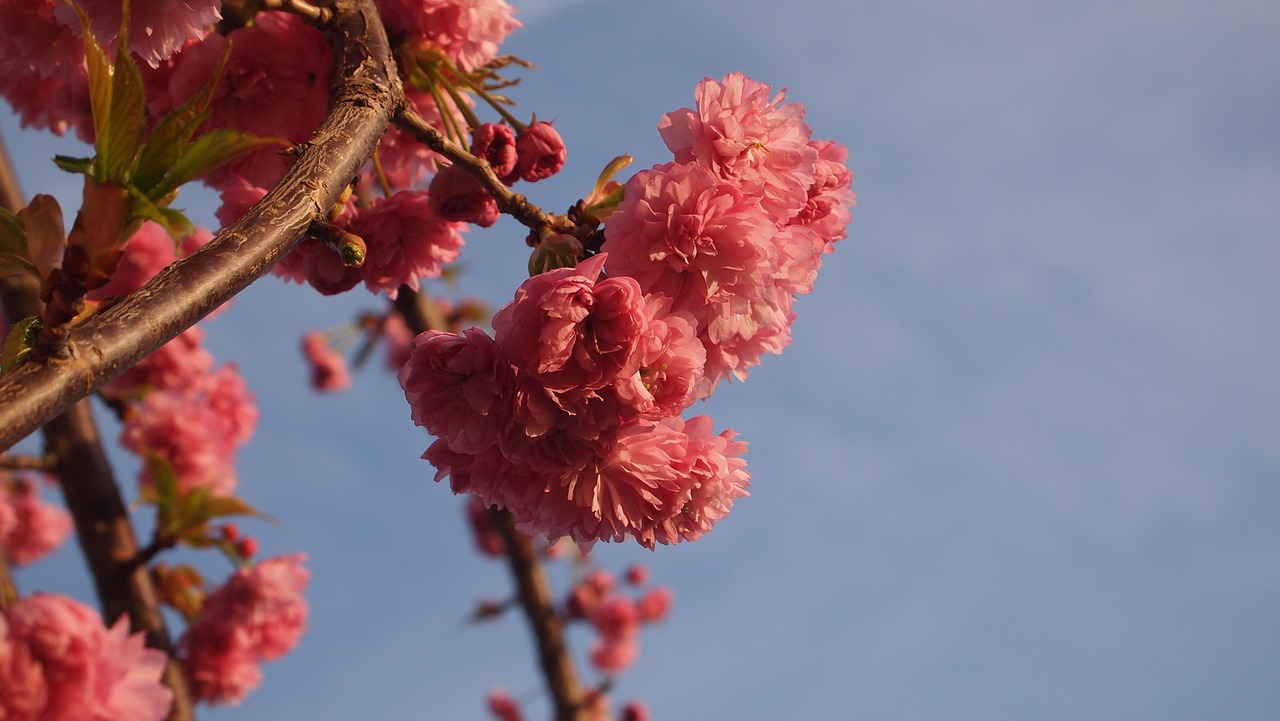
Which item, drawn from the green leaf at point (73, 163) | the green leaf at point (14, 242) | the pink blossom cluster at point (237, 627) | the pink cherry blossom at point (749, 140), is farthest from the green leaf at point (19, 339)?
the pink blossom cluster at point (237, 627)

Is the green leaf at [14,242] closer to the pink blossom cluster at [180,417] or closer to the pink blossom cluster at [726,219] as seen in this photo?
the pink blossom cluster at [726,219]

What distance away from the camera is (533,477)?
1247 mm

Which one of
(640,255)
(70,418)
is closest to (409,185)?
(640,255)

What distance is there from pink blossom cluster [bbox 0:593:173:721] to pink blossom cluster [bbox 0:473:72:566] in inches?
187

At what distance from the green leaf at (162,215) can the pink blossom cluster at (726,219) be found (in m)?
0.51

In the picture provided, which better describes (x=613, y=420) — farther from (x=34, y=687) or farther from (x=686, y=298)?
(x=34, y=687)

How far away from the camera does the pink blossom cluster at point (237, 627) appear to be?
2760mm

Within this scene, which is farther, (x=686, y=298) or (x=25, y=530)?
(x=25, y=530)

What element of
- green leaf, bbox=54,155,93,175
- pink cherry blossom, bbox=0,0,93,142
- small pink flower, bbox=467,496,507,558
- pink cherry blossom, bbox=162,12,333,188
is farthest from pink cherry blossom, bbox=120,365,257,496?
small pink flower, bbox=467,496,507,558

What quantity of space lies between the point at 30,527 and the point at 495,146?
5.49 metres

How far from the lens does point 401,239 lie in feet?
5.04

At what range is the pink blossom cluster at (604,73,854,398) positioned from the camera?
3.84ft

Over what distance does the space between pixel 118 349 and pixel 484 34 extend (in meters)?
0.93

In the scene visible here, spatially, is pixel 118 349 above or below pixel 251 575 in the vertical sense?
below
